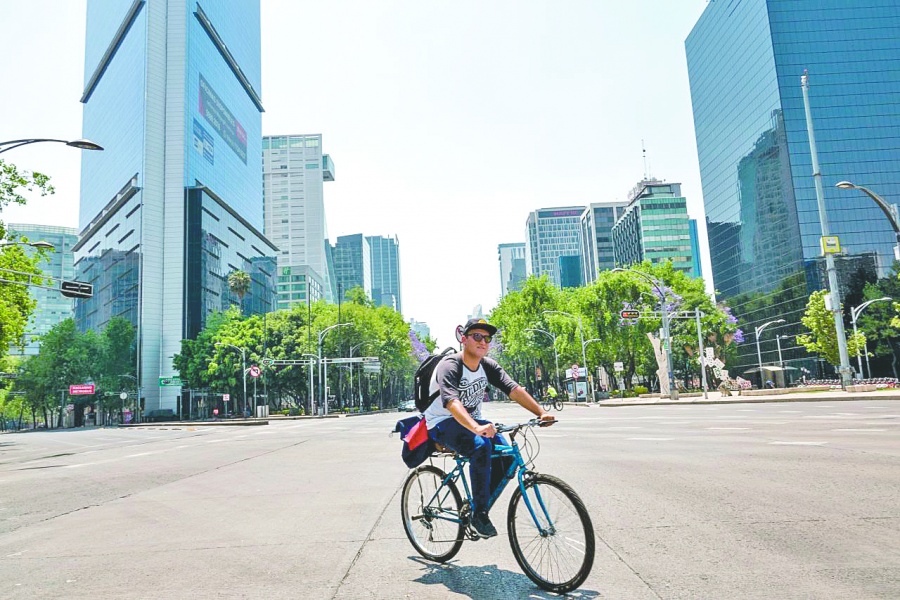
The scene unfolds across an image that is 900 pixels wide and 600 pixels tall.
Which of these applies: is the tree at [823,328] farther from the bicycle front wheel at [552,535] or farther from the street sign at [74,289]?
the bicycle front wheel at [552,535]

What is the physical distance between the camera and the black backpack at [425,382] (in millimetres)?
4938

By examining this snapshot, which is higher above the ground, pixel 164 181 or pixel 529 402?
pixel 164 181

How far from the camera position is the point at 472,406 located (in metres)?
4.88

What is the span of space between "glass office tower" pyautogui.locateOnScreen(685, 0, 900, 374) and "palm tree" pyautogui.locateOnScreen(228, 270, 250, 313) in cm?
7657

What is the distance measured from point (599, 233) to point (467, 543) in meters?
184

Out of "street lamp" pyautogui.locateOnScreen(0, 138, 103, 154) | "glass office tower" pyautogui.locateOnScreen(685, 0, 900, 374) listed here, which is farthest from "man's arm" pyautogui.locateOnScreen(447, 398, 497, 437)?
"glass office tower" pyautogui.locateOnScreen(685, 0, 900, 374)

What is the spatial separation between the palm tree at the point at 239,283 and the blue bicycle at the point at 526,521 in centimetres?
9738

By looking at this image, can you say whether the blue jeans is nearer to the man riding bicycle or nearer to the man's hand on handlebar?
the man riding bicycle

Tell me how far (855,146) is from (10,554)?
107 meters

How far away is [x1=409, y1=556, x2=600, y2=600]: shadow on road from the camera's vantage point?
3975 mm

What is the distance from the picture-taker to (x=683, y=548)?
496 cm

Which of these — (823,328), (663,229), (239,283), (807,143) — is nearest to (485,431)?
(823,328)

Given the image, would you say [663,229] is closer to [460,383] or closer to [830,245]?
[830,245]

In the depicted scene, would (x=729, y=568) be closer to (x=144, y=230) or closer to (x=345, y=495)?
(x=345, y=495)
